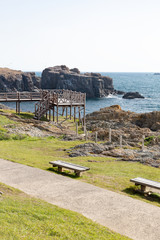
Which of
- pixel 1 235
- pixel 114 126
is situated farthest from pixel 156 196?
pixel 114 126

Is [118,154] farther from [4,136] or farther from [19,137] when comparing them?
[4,136]

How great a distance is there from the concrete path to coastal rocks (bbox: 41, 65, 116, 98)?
11006 centimetres

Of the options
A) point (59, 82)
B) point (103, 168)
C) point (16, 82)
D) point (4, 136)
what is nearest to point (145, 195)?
point (103, 168)

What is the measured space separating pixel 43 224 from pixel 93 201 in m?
2.63

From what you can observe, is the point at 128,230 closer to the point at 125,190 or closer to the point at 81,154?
the point at 125,190

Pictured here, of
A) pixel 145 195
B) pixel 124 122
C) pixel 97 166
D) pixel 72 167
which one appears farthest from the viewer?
pixel 124 122

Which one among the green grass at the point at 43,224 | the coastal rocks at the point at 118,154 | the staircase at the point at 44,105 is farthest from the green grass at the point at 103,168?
the staircase at the point at 44,105

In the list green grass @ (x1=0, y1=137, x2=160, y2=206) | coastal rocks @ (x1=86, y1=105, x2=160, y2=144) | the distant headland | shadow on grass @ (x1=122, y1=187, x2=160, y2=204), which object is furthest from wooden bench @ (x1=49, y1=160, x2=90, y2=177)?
the distant headland

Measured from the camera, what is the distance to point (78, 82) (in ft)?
415

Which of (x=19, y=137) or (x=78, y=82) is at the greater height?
(x=78, y=82)

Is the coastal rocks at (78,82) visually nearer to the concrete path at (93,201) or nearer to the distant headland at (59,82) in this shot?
the distant headland at (59,82)

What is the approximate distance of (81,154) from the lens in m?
18.6

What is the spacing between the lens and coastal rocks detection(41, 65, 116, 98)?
408ft

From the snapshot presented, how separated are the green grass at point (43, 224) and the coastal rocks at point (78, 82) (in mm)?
113618
